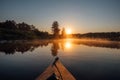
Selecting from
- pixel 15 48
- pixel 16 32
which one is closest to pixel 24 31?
pixel 16 32

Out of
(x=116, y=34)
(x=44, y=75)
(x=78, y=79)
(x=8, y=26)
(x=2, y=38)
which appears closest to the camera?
(x=44, y=75)

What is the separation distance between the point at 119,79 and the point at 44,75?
291 inches

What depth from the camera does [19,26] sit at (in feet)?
392

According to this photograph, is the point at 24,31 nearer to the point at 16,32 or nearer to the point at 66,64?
the point at 16,32

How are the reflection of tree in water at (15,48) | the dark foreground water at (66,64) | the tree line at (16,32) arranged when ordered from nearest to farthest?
the dark foreground water at (66,64), the reflection of tree in water at (15,48), the tree line at (16,32)

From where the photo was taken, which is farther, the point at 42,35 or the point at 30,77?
the point at 42,35

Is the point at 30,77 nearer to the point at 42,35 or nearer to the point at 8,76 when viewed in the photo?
the point at 8,76

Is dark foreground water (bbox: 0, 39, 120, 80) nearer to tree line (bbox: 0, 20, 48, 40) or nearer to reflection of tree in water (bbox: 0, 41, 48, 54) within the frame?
reflection of tree in water (bbox: 0, 41, 48, 54)

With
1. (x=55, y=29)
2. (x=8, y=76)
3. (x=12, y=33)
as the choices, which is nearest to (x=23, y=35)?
(x=12, y=33)

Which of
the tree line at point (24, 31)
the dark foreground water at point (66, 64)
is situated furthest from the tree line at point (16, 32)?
the dark foreground water at point (66, 64)

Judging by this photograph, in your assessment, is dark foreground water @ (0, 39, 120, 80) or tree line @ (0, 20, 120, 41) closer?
dark foreground water @ (0, 39, 120, 80)

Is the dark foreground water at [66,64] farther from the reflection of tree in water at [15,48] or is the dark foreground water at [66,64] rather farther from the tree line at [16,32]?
the tree line at [16,32]

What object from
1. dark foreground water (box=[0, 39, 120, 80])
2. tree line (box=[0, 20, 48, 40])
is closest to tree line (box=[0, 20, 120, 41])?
tree line (box=[0, 20, 48, 40])

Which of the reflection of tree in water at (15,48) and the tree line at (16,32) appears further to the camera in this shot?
the tree line at (16,32)
